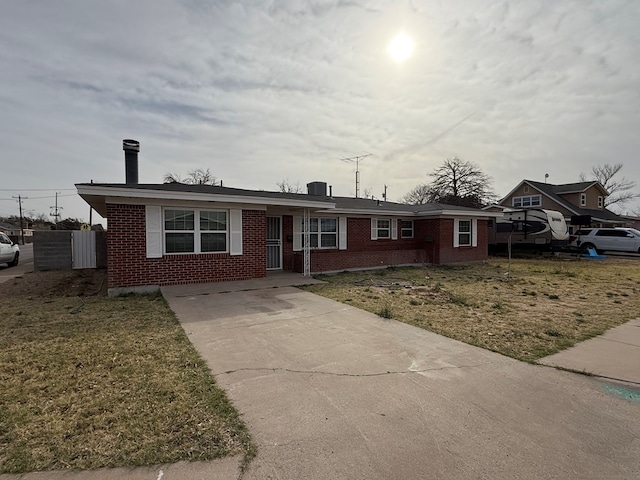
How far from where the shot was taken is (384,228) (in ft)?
53.3

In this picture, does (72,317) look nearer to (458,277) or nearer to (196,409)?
(196,409)

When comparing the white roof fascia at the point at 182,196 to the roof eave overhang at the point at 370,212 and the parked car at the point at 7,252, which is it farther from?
the parked car at the point at 7,252

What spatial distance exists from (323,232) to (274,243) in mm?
2326

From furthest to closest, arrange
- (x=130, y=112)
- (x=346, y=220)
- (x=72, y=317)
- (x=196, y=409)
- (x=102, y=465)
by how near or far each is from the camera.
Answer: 1. (x=346, y=220)
2. (x=130, y=112)
3. (x=72, y=317)
4. (x=196, y=409)
5. (x=102, y=465)

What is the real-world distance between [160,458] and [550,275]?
14.7 meters

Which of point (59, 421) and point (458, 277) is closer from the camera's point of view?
point (59, 421)

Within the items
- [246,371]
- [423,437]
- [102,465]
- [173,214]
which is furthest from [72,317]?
[423,437]

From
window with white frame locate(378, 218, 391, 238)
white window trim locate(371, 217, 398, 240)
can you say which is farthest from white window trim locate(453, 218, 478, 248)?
window with white frame locate(378, 218, 391, 238)

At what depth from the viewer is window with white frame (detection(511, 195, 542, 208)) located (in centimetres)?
3198

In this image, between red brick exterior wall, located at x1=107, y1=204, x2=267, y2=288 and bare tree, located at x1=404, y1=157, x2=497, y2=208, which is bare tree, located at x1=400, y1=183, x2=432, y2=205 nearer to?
bare tree, located at x1=404, y1=157, x2=497, y2=208

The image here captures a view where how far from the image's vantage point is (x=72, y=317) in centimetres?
630

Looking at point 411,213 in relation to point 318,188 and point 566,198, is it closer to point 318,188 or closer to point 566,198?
point 318,188

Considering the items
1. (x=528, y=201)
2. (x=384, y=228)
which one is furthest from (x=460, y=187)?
(x=384, y=228)

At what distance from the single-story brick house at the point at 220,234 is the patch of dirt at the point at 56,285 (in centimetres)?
164
